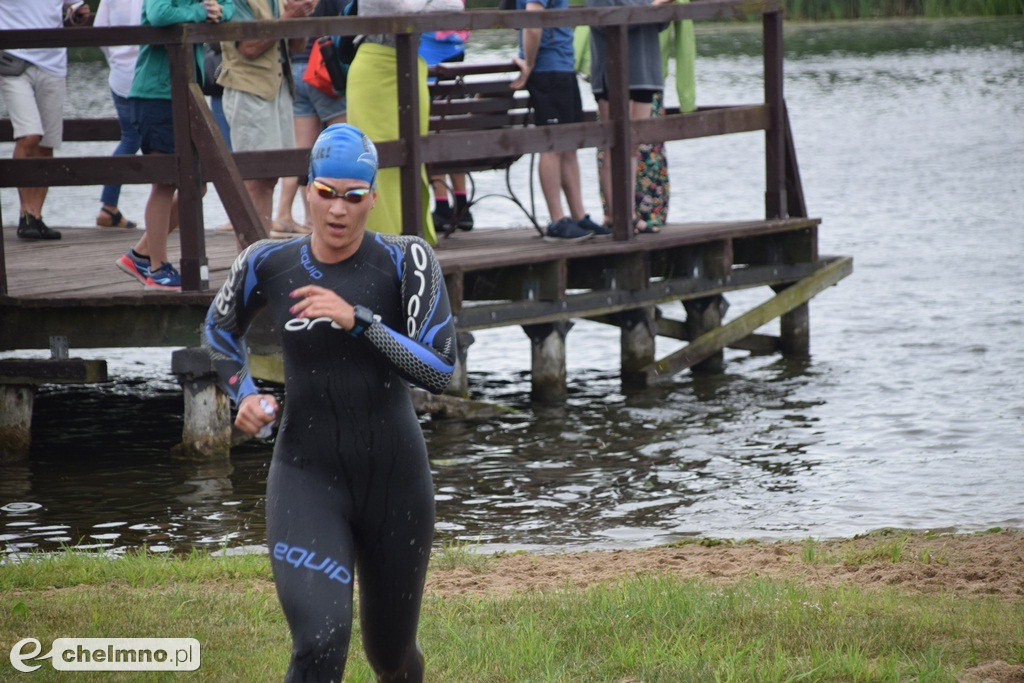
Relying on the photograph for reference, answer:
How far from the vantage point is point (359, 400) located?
4.92 m

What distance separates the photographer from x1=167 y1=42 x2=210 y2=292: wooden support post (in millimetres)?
9492

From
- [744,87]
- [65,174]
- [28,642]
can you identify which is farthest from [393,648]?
[744,87]

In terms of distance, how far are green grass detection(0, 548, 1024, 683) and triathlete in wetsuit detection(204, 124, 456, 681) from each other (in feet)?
3.43

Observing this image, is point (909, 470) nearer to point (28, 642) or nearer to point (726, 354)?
point (726, 354)

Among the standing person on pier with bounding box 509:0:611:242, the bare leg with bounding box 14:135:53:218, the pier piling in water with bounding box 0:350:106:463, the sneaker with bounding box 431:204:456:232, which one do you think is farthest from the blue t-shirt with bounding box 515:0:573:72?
the pier piling in water with bounding box 0:350:106:463

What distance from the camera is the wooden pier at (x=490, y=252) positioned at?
963 centimetres

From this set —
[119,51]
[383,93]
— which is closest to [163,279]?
[383,93]

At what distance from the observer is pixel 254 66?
34.6 feet

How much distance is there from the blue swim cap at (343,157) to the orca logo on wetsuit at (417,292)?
26cm

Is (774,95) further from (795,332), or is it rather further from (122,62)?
(122,62)

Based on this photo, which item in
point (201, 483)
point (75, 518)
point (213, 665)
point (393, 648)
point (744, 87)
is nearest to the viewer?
point (393, 648)

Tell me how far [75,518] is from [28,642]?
318 centimetres

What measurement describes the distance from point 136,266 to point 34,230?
3.43m

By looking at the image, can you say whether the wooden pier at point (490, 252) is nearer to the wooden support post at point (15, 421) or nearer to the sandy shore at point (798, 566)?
the wooden support post at point (15, 421)
